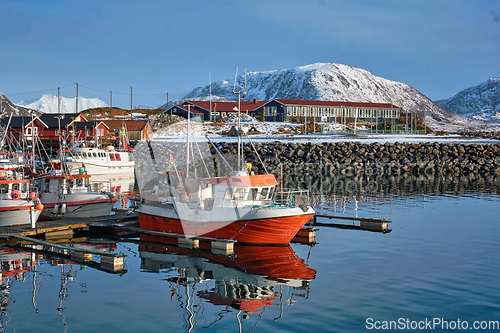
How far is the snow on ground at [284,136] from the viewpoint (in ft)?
240

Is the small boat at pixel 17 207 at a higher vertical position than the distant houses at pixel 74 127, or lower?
lower

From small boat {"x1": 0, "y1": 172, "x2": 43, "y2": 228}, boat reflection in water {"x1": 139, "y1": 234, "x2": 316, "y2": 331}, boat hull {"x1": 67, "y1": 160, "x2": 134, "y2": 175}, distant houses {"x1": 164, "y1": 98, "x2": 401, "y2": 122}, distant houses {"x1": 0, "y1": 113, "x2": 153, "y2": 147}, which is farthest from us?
distant houses {"x1": 164, "y1": 98, "x2": 401, "y2": 122}

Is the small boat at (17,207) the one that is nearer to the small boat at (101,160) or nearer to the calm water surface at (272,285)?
the calm water surface at (272,285)

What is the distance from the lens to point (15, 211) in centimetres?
2489

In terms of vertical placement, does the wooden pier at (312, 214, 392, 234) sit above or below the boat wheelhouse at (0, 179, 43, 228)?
below

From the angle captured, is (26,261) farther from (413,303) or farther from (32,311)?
(413,303)

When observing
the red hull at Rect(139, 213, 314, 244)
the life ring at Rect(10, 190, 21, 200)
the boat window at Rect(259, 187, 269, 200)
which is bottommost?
the red hull at Rect(139, 213, 314, 244)

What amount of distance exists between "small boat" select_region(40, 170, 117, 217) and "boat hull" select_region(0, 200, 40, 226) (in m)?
3.24

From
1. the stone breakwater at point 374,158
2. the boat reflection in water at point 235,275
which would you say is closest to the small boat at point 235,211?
the boat reflection in water at point 235,275

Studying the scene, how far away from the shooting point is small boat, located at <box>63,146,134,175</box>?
60406mm

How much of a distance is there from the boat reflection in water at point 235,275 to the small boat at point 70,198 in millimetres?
7591

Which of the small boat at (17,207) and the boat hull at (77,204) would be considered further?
the boat hull at (77,204)

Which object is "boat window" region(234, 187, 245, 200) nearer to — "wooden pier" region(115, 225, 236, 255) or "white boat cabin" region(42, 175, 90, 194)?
"wooden pier" region(115, 225, 236, 255)

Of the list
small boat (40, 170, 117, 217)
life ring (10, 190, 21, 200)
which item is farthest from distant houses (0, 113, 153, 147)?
life ring (10, 190, 21, 200)
